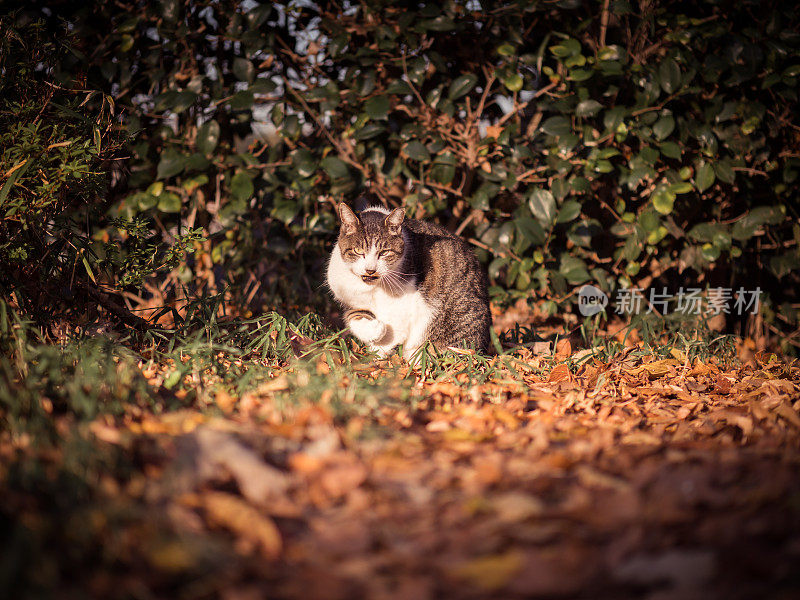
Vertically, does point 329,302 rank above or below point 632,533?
above

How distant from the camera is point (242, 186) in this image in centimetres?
352

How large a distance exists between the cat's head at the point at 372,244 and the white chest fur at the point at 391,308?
3.0 inches

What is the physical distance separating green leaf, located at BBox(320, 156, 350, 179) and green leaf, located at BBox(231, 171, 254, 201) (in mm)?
506

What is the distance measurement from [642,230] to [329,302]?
2.19 m

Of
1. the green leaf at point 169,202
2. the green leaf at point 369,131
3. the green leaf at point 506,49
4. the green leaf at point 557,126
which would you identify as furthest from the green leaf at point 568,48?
the green leaf at point 169,202

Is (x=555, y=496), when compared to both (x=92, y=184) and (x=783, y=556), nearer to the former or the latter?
(x=783, y=556)

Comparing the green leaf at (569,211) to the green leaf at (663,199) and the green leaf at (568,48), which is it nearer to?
the green leaf at (663,199)

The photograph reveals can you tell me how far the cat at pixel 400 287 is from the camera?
2958 millimetres

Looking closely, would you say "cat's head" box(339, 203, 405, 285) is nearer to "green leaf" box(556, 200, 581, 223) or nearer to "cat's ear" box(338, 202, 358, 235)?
"cat's ear" box(338, 202, 358, 235)

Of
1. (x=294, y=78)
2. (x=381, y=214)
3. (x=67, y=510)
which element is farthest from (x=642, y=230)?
(x=67, y=510)

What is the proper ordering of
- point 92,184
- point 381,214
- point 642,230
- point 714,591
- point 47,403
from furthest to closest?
point 642,230 → point 381,214 → point 92,184 → point 47,403 → point 714,591

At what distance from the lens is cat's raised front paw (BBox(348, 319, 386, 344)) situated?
2.96 metres

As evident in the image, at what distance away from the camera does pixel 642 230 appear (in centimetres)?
350

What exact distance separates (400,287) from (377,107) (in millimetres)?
1239
